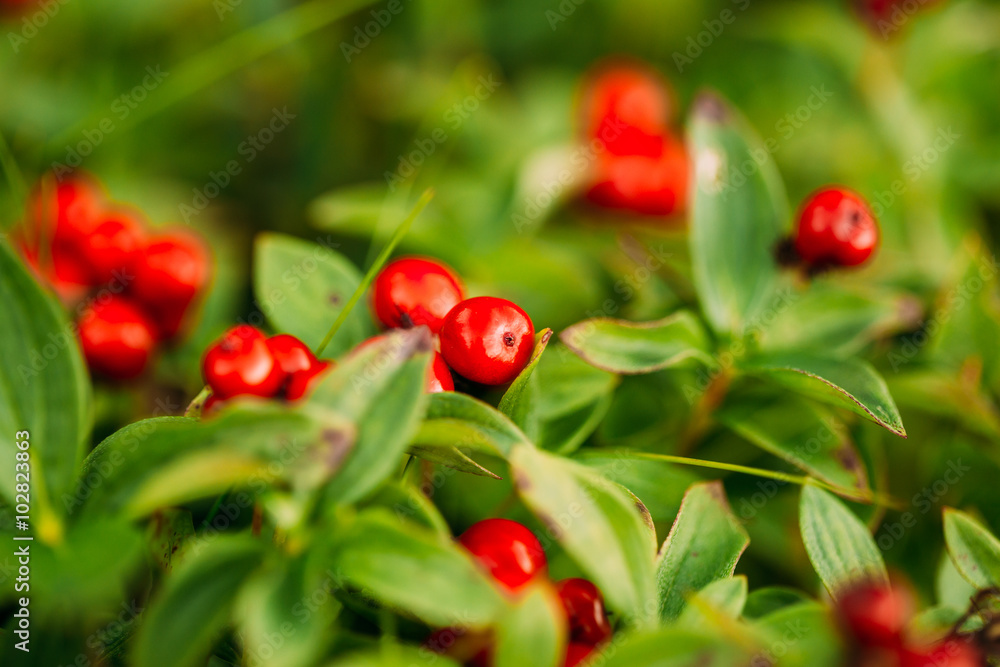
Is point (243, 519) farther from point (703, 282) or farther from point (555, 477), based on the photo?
point (703, 282)

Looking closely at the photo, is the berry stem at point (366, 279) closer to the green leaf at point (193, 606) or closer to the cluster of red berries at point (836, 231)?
the green leaf at point (193, 606)

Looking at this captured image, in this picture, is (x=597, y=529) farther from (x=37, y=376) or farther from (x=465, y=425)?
(x=37, y=376)

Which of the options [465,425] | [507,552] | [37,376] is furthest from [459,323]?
[37,376]

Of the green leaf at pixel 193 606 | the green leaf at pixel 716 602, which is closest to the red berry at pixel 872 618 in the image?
the green leaf at pixel 716 602

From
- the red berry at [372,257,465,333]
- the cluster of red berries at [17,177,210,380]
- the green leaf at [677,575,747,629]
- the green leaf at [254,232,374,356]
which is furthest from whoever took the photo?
the cluster of red berries at [17,177,210,380]

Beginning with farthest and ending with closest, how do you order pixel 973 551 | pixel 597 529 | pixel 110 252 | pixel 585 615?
pixel 110 252, pixel 973 551, pixel 585 615, pixel 597 529

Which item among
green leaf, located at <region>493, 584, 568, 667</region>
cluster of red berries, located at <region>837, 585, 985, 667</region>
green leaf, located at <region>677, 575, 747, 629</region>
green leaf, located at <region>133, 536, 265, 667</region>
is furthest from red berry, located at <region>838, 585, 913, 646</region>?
green leaf, located at <region>133, 536, 265, 667</region>

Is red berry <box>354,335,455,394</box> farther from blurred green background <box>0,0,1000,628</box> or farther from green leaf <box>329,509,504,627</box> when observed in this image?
blurred green background <box>0,0,1000,628</box>
